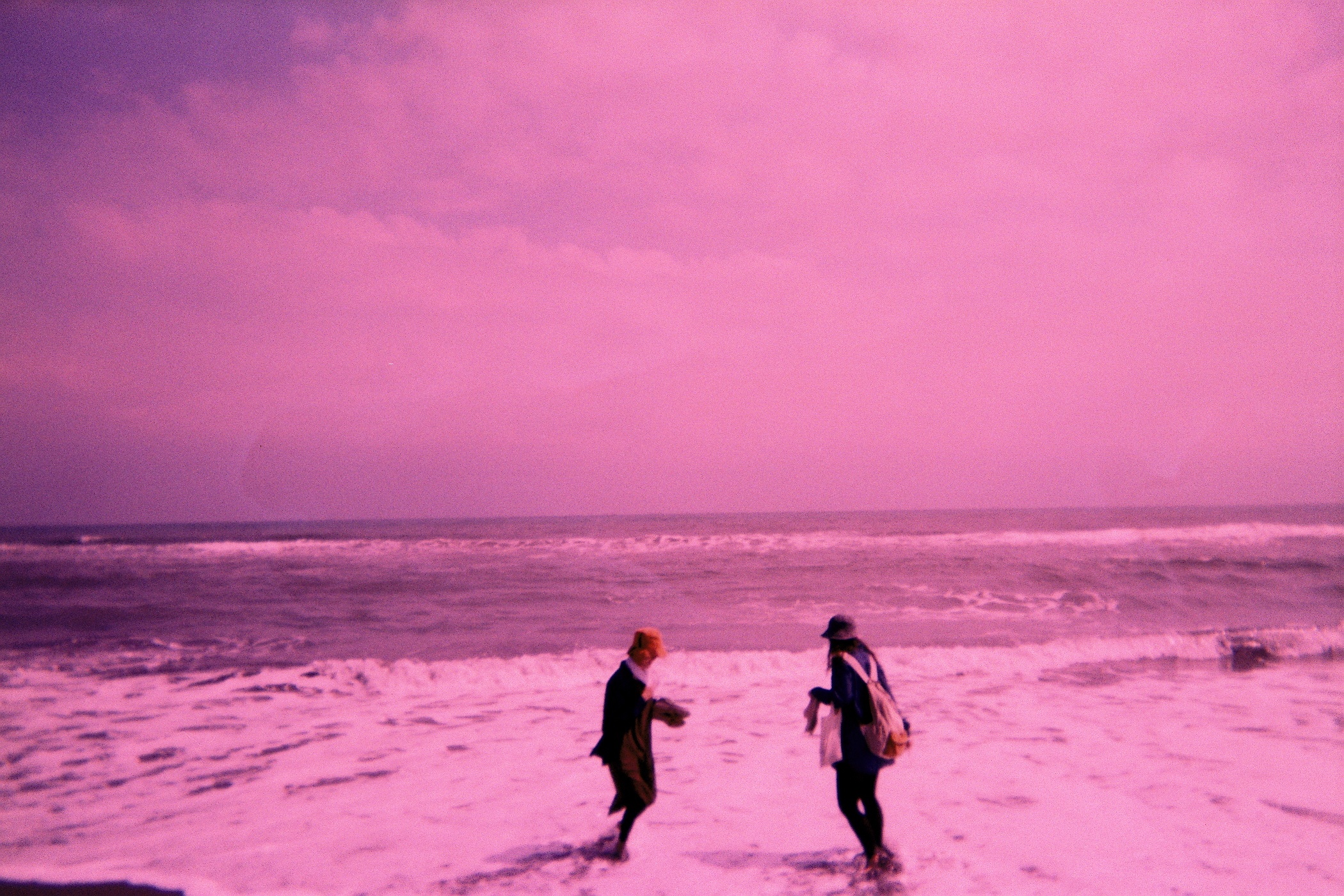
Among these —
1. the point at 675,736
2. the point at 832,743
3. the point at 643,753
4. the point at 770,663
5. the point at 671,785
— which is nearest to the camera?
the point at 832,743

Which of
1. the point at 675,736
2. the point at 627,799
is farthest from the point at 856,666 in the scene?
the point at 675,736

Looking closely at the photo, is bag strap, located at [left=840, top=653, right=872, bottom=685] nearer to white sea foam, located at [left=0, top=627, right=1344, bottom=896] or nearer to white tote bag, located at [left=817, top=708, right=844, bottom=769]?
white tote bag, located at [left=817, top=708, right=844, bottom=769]

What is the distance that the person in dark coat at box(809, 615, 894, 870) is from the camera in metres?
4.25

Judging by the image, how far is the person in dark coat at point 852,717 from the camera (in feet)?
13.9

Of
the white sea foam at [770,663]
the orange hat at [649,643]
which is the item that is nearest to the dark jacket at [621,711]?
the orange hat at [649,643]

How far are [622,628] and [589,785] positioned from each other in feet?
24.9

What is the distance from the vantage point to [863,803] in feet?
14.8

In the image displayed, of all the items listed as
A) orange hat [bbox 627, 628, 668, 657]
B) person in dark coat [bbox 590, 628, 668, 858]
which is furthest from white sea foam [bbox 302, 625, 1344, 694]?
orange hat [bbox 627, 628, 668, 657]

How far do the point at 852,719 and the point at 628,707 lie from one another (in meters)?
1.39

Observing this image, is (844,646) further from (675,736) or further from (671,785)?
(675,736)

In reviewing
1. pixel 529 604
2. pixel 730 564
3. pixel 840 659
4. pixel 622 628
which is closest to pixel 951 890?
pixel 840 659

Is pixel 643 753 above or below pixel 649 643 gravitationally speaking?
below

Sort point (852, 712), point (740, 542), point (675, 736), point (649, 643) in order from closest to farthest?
point (852, 712), point (649, 643), point (675, 736), point (740, 542)

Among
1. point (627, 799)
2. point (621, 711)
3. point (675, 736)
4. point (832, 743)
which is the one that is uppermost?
point (621, 711)
